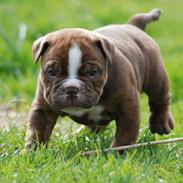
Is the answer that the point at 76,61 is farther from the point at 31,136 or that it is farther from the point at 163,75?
the point at 163,75

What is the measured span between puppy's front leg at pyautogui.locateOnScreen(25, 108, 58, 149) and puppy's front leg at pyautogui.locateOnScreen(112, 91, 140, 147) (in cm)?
51

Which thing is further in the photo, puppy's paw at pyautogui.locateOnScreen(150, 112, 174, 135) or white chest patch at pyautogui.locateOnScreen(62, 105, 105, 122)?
puppy's paw at pyautogui.locateOnScreen(150, 112, 174, 135)

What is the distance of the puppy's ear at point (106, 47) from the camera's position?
18.5 ft

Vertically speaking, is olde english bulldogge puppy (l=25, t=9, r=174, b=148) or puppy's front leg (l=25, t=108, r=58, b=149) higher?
olde english bulldogge puppy (l=25, t=9, r=174, b=148)

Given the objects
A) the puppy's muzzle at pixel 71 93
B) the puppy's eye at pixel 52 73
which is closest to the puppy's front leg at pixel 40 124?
the puppy's eye at pixel 52 73

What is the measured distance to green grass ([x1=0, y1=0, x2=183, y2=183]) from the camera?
199 inches

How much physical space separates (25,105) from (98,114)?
2560 millimetres

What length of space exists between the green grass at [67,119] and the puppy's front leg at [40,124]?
0.10 m

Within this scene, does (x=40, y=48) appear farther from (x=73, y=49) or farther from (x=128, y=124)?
(x=128, y=124)

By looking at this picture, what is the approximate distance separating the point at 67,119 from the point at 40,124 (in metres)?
1.88

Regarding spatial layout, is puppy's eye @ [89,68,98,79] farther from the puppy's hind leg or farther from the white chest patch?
the puppy's hind leg

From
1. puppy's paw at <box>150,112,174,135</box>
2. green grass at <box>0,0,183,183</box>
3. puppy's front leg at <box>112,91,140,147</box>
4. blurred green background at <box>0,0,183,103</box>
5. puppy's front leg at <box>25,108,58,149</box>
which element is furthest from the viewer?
blurred green background at <box>0,0,183,103</box>

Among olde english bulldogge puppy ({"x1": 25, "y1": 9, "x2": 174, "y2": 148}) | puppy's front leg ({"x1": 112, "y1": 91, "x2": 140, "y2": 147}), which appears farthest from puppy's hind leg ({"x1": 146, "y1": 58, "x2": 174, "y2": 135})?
puppy's front leg ({"x1": 112, "y1": 91, "x2": 140, "y2": 147})

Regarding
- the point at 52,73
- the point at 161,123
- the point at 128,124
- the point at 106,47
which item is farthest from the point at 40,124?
the point at 161,123
